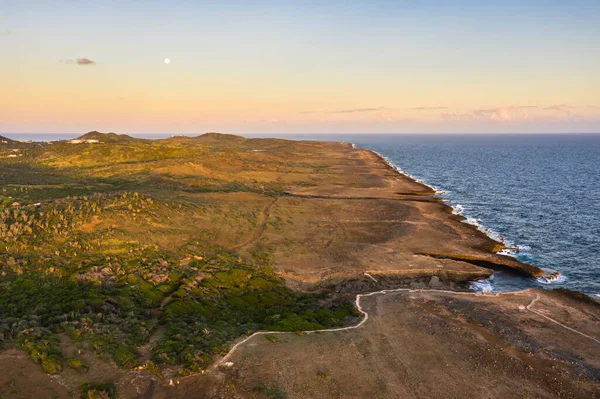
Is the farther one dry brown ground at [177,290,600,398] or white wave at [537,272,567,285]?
white wave at [537,272,567,285]

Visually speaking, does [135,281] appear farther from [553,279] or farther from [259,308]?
[553,279]

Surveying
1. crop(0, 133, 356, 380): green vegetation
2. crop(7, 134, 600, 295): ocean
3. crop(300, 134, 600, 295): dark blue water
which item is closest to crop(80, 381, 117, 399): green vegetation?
crop(0, 133, 356, 380): green vegetation

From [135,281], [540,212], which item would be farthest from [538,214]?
[135,281]

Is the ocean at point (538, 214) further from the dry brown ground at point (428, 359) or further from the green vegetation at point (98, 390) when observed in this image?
the green vegetation at point (98, 390)

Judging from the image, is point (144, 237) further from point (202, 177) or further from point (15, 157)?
point (15, 157)

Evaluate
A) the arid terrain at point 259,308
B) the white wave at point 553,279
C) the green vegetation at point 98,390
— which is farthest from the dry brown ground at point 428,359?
the white wave at point 553,279

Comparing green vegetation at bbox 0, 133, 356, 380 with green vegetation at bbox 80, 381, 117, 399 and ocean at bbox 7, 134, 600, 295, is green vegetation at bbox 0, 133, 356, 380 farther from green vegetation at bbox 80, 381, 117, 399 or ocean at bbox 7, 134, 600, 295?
ocean at bbox 7, 134, 600, 295
